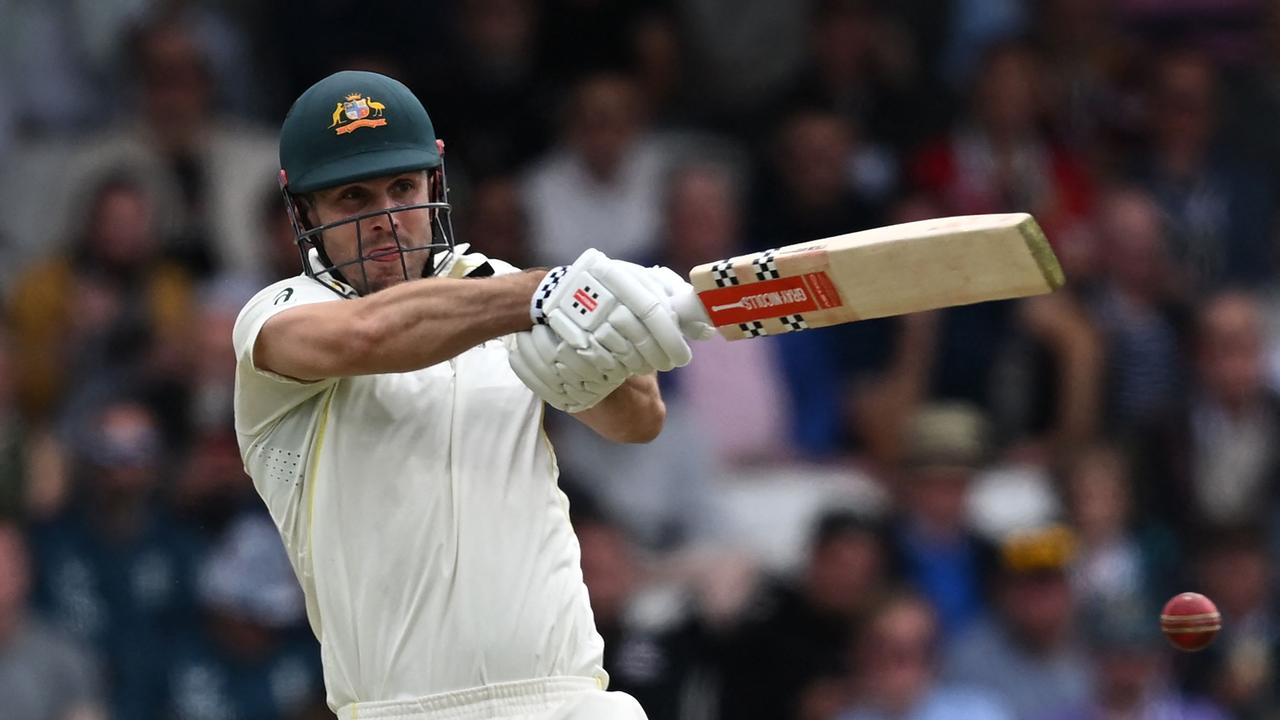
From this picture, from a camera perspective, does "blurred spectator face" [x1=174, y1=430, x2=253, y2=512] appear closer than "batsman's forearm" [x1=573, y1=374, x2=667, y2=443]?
No

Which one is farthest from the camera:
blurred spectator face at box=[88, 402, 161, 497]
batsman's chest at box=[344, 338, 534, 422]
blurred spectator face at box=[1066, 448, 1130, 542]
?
blurred spectator face at box=[1066, 448, 1130, 542]

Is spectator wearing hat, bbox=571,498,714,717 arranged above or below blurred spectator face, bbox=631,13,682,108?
below

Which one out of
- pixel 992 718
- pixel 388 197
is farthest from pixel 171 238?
pixel 388 197

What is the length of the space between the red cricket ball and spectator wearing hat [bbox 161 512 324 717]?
137 inches

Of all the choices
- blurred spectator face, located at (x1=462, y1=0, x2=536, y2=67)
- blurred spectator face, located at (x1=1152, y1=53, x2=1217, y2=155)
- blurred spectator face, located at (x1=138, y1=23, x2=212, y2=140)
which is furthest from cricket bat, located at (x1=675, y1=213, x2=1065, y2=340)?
blurred spectator face, located at (x1=1152, y1=53, x2=1217, y2=155)

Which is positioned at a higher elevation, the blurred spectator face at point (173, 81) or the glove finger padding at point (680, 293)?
the blurred spectator face at point (173, 81)

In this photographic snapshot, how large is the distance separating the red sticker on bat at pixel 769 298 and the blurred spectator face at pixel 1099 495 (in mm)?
4535

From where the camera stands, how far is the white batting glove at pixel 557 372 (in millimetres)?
3697

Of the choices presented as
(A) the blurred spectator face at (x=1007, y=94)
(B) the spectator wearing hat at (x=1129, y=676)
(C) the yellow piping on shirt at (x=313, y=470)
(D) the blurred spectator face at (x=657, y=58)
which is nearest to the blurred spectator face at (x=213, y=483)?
(D) the blurred spectator face at (x=657, y=58)

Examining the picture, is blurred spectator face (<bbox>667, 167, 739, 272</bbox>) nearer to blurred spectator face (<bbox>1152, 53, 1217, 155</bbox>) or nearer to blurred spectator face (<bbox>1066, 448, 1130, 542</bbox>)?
blurred spectator face (<bbox>1066, 448, 1130, 542</bbox>)

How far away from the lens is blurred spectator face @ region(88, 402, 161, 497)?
23.9 ft

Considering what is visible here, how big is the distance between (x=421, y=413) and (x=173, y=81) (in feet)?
15.6

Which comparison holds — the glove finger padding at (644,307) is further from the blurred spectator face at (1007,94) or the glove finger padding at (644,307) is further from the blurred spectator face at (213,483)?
the blurred spectator face at (1007,94)

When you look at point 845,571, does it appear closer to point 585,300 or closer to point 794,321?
point 794,321
